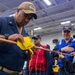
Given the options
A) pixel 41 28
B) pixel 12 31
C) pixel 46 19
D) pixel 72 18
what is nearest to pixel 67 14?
pixel 72 18

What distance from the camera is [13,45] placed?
147cm

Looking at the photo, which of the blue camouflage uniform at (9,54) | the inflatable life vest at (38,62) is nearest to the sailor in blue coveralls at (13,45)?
the blue camouflage uniform at (9,54)

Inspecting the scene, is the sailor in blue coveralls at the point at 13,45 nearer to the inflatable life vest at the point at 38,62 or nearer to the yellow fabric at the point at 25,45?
the yellow fabric at the point at 25,45

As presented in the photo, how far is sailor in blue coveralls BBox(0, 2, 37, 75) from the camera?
1.42 meters

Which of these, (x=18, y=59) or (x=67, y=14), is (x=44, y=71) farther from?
(x=67, y=14)

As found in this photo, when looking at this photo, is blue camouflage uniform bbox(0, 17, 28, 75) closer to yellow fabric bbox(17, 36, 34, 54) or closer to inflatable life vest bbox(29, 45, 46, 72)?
yellow fabric bbox(17, 36, 34, 54)

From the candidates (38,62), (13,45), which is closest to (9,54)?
(13,45)

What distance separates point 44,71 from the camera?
315 centimetres

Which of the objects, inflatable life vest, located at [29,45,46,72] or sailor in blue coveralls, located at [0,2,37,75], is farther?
inflatable life vest, located at [29,45,46,72]

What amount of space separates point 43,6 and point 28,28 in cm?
274

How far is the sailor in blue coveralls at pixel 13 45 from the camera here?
142 cm

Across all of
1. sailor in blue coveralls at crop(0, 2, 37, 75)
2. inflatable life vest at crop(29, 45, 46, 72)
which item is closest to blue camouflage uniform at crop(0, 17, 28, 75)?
sailor in blue coveralls at crop(0, 2, 37, 75)

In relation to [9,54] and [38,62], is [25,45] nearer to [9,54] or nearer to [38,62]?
[9,54]

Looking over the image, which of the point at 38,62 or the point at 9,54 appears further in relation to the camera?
the point at 38,62
